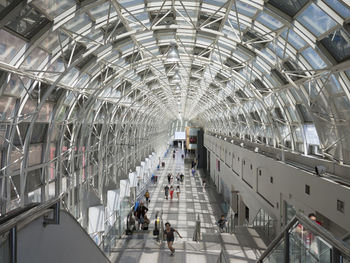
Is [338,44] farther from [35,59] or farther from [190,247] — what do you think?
[35,59]

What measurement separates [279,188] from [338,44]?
815 centimetres

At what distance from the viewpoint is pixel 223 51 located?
2020 centimetres

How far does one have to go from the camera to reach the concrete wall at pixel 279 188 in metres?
10.8

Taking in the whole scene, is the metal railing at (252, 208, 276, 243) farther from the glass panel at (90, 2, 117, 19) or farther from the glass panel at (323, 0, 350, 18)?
the glass panel at (90, 2, 117, 19)

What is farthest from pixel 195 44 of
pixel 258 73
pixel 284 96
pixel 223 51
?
pixel 284 96

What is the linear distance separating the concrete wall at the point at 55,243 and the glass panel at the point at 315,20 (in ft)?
34.0

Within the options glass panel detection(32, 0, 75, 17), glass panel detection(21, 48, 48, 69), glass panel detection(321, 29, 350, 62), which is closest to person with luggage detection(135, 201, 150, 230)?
glass panel detection(21, 48, 48, 69)

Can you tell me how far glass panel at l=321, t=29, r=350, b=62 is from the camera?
34.9 feet

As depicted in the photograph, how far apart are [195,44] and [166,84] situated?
43.3 ft

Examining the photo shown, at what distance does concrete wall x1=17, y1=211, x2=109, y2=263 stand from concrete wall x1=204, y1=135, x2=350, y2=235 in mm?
8546

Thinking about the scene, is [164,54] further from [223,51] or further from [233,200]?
[233,200]

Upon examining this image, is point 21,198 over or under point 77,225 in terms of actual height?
under

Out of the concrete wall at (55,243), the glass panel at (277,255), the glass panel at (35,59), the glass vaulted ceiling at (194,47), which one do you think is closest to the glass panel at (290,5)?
the glass vaulted ceiling at (194,47)

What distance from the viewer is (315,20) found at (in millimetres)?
11227
